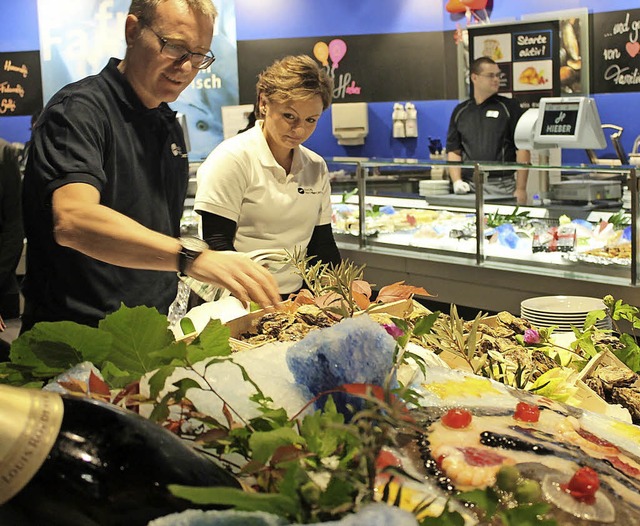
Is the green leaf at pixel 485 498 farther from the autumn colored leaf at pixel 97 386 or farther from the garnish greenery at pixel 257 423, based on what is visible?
the autumn colored leaf at pixel 97 386

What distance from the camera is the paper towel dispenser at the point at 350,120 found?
36.2 feet

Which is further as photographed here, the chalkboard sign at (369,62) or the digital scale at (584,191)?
the chalkboard sign at (369,62)

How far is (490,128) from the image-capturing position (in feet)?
28.7

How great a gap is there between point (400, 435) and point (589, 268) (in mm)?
3594

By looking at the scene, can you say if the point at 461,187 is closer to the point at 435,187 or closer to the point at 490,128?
the point at 435,187

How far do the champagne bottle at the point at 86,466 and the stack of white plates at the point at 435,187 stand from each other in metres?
5.18

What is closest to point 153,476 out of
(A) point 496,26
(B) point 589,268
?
(B) point 589,268

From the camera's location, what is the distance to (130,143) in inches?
97.7

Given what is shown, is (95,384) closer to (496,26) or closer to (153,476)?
(153,476)

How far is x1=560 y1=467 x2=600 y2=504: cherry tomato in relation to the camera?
3.00 ft

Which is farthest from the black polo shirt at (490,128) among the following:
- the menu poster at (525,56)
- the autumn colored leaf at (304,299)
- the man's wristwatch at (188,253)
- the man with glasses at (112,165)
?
the man's wristwatch at (188,253)

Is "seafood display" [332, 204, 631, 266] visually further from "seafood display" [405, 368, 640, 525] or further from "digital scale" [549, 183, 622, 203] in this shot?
"seafood display" [405, 368, 640, 525]

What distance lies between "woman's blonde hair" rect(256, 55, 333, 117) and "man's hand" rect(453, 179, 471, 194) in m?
2.18

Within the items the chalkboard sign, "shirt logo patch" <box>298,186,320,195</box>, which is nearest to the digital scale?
"shirt logo patch" <box>298,186,320,195</box>
